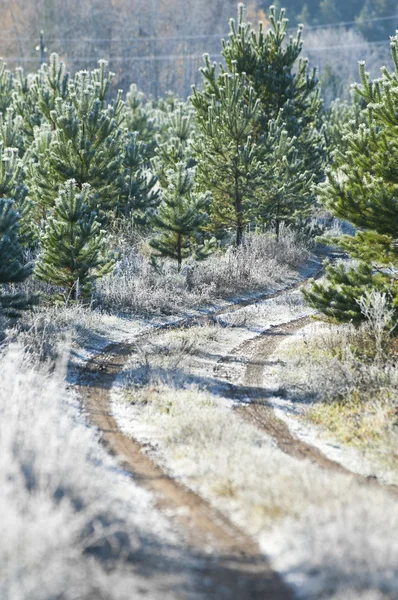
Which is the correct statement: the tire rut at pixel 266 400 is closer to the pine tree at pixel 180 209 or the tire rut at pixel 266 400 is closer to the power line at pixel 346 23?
the pine tree at pixel 180 209

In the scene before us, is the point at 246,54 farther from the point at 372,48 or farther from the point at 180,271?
the point at 372,48

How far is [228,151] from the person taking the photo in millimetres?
21531

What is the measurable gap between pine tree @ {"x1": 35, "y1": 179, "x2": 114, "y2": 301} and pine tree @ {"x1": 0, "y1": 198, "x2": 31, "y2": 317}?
225 cm

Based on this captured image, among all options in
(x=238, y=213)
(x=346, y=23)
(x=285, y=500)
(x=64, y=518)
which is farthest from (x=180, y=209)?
(x=346, y=23)

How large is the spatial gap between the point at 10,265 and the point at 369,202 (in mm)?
6522

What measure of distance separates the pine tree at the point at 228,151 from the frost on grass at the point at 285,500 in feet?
46.2

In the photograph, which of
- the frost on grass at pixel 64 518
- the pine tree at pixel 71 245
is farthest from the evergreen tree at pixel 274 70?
the frost on grass at pixel 64 518

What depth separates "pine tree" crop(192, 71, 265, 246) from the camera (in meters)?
21.1

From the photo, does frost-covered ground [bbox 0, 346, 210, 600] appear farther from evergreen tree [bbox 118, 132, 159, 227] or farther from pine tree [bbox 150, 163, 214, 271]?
evergreen tree [bbox 118, 132, 159, 227]

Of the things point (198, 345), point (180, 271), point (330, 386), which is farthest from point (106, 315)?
point (330, 386)

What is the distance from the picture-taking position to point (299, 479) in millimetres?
6426

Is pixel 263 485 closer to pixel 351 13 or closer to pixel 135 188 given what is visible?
pixel 135 188

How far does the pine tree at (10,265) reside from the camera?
38.8 ft

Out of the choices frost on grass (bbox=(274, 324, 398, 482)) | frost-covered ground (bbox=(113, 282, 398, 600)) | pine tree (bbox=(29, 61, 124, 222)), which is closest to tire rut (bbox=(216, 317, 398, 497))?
frost-covered ground (bbox=(113, 282, 398, 600))
